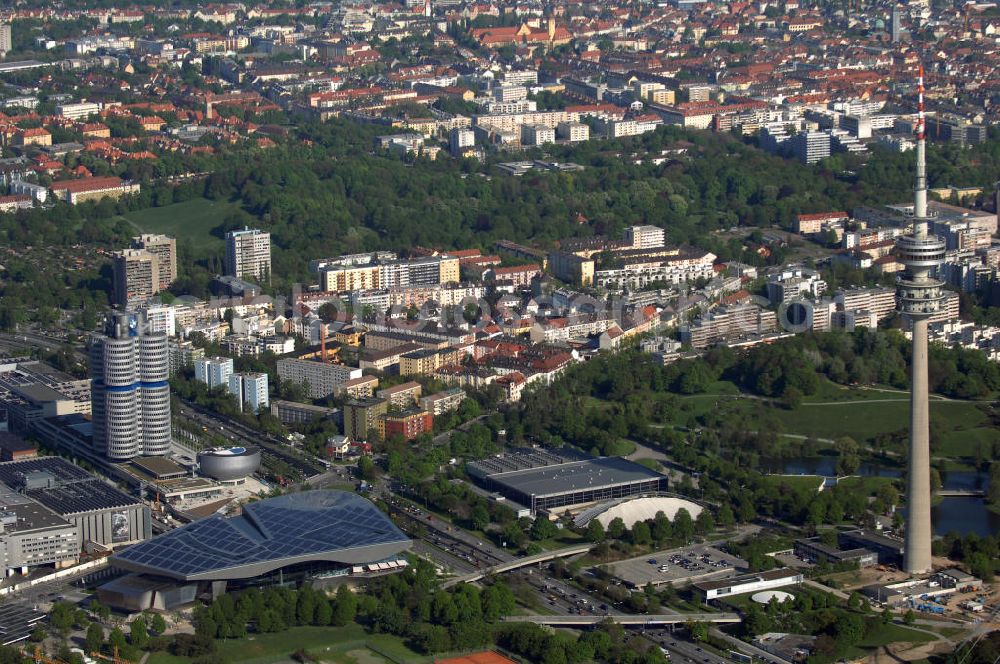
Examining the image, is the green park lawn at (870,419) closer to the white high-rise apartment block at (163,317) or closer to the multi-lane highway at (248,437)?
the multi-lane highway at (248,437)

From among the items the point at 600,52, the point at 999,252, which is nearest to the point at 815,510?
the point at 999,252

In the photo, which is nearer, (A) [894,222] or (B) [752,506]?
(B) [752,506]

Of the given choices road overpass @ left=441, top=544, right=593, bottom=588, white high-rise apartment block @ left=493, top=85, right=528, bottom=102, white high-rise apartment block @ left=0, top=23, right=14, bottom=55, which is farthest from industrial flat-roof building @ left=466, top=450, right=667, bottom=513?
white high-rise apartment block @ left=0, top=23, right=14, bottom=55

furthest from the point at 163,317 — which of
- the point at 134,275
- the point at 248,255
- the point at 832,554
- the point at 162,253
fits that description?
the point at 832,554

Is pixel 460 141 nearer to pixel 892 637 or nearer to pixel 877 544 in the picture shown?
pixel 877 544

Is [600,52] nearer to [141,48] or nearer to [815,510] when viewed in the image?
[141,48]

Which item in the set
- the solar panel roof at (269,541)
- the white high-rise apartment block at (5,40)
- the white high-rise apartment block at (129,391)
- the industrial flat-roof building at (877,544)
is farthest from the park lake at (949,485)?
the white high-rise apartment block at (5,40)

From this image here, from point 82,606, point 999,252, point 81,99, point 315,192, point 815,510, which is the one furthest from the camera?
point 81,99
